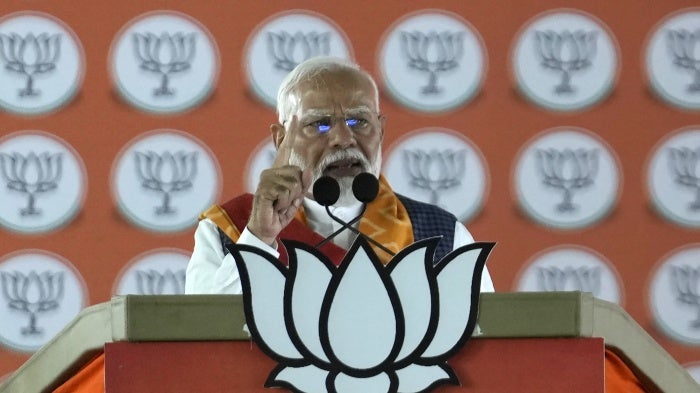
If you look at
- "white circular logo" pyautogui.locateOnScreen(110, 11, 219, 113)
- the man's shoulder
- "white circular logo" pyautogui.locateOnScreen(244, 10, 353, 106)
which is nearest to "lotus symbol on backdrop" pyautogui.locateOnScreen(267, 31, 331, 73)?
"white circular logo" pyautogui.locateOnScreen(244, 10, 353, 106)

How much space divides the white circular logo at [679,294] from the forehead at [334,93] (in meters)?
0.78

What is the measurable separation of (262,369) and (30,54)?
58.0 inches

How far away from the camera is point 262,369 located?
4.09 feet

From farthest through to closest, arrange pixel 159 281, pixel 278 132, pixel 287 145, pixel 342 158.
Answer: pixel 159 281, pixel 278 132, pixel 342 158, pixel 287 145

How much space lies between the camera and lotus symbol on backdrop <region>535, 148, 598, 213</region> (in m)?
2.59

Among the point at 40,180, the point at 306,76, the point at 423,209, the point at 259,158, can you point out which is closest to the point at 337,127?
the point at 306,76

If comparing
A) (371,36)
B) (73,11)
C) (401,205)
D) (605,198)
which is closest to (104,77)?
(73,11)

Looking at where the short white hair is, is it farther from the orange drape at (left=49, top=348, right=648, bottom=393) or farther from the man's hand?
the orange drape at (left=49, top=348, right=648, bottom=393)

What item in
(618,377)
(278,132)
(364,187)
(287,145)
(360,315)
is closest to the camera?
(360,315)

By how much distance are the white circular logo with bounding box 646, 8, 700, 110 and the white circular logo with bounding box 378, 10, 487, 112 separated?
0.33m

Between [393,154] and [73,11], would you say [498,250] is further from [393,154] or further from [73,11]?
[73,11]

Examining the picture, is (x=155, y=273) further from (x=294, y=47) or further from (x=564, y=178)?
(x=564, y=178)

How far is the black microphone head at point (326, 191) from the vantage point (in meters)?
1.49

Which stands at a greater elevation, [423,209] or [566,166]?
[566,166]
